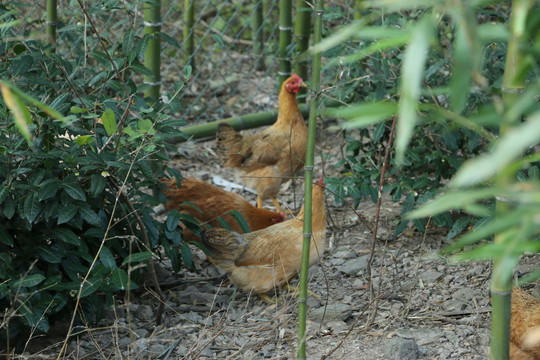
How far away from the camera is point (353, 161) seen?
377 cm

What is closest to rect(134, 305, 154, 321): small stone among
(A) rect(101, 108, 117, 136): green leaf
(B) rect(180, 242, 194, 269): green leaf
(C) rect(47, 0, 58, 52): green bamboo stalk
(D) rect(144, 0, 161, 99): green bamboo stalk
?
(B) rect(180, 242, 194, 269): green leaf

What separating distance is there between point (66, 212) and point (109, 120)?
0.46 meters

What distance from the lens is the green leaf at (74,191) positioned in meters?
2.47

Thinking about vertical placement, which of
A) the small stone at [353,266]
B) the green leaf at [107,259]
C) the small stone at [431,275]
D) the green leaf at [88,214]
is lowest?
the small stone at [353,266]

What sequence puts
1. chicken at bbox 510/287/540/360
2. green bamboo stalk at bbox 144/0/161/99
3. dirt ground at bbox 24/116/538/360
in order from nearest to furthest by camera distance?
1. chicken at bbox 510/287/540/360
2. dirt ground at bbox 24/116/538/360
3. green bamboo stalk at bbox 144/0/161/99

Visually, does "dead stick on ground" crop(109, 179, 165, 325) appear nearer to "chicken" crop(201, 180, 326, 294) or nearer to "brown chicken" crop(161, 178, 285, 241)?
"chicken" crop(201, 180, 326, 294)

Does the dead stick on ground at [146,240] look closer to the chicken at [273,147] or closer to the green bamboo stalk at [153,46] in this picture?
the green bamboo stalk at [153,46]

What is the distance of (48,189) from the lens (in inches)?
→ 97.3

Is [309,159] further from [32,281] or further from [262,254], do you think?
[262,254]

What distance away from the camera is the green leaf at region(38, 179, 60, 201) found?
2.46 meters

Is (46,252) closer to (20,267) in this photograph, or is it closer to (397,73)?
(20,267)

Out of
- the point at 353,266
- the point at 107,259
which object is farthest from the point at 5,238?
the point at 353,266

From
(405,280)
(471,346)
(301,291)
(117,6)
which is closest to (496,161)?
(301,291)

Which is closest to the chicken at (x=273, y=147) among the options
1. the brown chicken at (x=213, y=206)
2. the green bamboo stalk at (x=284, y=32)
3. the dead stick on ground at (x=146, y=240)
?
the brown chicken at (x=213, y=206)
